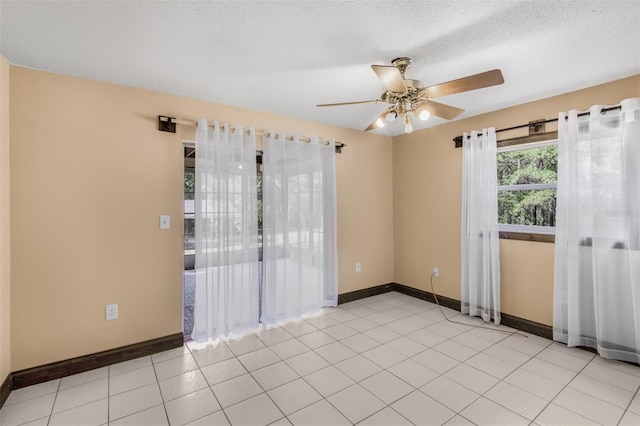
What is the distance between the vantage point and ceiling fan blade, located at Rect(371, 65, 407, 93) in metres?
1.78

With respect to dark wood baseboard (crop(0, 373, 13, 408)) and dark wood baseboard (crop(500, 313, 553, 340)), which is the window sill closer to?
dark wood baseboard (crop(500, 313, 553, 340))

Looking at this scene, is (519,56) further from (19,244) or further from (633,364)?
(19,244)

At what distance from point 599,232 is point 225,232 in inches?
134

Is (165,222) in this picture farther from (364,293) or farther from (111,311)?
(364,293)

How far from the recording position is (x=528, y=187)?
3.17m

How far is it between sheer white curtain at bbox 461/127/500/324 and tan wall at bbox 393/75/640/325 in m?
0.15

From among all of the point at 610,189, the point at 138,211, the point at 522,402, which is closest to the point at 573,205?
the point at 610,189

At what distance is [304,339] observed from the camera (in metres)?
2.95

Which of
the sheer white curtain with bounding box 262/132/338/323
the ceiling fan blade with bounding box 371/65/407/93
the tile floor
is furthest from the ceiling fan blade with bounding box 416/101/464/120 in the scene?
the tile floor

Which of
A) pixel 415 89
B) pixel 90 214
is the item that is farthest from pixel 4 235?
pixel 415 89

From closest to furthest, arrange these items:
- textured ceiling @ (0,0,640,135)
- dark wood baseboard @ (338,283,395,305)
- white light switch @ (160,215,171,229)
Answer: textured ceiling @ (0,0,640,135), white light switch @ (160,215,171,229), dark wood baseboard @ (338,283,395,305)

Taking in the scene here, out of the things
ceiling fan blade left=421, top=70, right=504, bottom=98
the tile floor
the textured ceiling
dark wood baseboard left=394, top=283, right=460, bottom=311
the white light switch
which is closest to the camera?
the textured ceiling

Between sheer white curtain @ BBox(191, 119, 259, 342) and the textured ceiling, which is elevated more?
the textured ceiling

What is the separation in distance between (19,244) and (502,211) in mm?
4512
